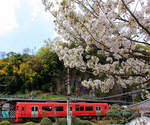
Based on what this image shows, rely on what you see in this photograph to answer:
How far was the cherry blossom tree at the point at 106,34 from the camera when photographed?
226 cm

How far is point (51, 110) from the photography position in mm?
12562

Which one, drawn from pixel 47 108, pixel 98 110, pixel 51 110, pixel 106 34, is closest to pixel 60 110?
pixel 51 110

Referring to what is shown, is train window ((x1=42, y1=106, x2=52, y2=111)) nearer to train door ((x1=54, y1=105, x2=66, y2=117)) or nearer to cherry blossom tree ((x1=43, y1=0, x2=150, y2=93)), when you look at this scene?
train door ((x1=54, y1=105, x2=66, y2=117))

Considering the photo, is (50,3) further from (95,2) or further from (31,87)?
(31,87)

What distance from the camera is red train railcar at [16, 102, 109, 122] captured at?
11.9 metres

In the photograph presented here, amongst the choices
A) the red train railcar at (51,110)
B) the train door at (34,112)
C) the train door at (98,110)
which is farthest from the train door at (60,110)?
the train door at (98,110)

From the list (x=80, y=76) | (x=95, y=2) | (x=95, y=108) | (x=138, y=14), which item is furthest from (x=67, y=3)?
(x=80, y=76)

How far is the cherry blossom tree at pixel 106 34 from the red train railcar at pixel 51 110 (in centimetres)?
867

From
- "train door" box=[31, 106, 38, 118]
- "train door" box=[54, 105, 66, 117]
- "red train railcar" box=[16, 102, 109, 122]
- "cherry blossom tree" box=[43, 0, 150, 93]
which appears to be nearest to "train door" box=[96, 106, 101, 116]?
"red train railcar" box=[16, 102, 109, 122]

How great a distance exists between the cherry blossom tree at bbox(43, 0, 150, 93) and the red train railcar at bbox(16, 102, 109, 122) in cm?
867

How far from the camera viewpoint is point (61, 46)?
10.2ft

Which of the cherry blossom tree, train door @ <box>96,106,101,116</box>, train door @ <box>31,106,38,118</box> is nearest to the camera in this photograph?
the cherry blossom tree

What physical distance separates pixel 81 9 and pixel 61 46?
845mm

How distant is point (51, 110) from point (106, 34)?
1137cm
